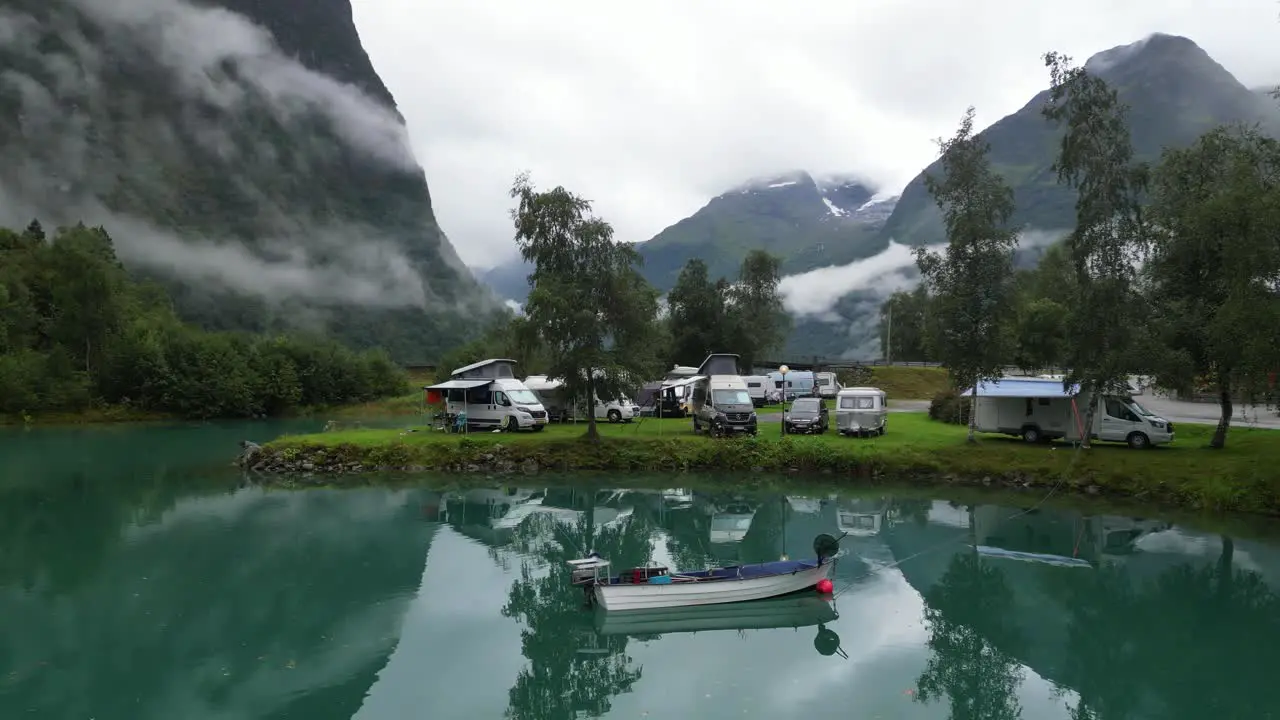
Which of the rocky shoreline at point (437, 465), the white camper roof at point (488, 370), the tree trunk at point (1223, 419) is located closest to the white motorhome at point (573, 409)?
the white camper roof at point (488, 370)

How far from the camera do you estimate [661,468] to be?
1149 inches

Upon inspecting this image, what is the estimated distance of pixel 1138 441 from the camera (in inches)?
1030

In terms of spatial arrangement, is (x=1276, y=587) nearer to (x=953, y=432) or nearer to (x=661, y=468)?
(x=953, y=432)

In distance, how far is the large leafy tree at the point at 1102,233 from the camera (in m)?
23.1

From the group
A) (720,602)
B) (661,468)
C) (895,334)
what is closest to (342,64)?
Answer: (895,334)

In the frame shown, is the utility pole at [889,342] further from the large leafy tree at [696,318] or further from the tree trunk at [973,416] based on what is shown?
the tree trunk at [973,416]

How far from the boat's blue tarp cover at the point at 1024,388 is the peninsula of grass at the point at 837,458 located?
197 cm

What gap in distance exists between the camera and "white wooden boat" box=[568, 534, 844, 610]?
13.5 meters

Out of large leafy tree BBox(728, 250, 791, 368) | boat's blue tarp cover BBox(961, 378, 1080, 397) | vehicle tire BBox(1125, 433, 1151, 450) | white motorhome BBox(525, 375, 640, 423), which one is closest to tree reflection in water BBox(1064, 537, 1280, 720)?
boat's blue tarp cover BBox(961, 378, 1080, 397)

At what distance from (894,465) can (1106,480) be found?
21.2ft

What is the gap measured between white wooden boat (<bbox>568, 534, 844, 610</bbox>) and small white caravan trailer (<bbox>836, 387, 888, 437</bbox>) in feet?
58.0

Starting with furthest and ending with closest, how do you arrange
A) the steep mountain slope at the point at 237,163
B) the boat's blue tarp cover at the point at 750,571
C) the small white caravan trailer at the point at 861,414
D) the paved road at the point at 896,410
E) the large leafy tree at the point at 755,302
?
the steep mountain slope at the point at 237,163
the large leafy tree at the point at 755,302
the paved road at the point at 896,410
the small white caravan trailer at the point at 861,414
the boat's blue tarp cover at the point at 750,571

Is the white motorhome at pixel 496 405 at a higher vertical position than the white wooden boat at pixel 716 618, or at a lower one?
higher

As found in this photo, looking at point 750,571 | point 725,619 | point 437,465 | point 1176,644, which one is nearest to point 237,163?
point 437,465
